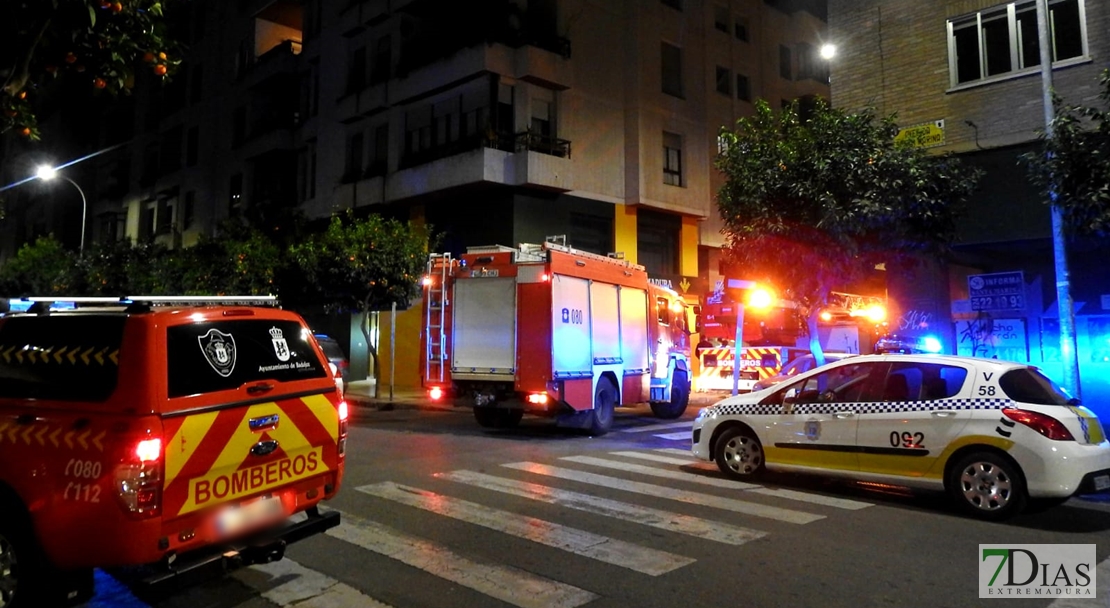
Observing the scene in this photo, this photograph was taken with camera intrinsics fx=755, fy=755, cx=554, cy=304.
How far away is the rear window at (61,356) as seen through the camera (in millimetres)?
4348

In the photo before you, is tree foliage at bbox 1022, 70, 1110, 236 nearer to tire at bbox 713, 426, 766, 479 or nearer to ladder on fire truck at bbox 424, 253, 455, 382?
tire at bbox 713, 426, 766, 479

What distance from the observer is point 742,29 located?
3036cm

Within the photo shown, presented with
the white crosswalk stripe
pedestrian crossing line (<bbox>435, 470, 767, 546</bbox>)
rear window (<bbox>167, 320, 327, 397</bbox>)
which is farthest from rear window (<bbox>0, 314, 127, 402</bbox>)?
the white crosswalk stripe

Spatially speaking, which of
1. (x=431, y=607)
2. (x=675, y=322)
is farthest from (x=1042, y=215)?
(x=431, y=607)

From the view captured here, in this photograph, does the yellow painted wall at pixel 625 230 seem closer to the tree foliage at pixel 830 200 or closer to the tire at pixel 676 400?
the tire at pixel 676 400

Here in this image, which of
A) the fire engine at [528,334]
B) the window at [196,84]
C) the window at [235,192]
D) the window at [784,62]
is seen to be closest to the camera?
the fire engine at [528,334]

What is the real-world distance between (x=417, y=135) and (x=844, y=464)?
20153 mm

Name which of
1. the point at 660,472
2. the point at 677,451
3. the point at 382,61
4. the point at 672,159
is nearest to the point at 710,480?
the point at 660,472

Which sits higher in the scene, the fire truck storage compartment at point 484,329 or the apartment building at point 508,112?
the apartment building at point 508,112

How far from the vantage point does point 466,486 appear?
841cm

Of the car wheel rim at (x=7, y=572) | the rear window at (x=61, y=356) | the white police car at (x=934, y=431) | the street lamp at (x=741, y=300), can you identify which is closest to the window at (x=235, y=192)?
the street lamp at (x=741, y=300)

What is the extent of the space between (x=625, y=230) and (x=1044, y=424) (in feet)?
62.5

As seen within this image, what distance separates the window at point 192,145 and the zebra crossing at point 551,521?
3282cm

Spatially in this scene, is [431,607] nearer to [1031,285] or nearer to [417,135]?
[1031,285]
